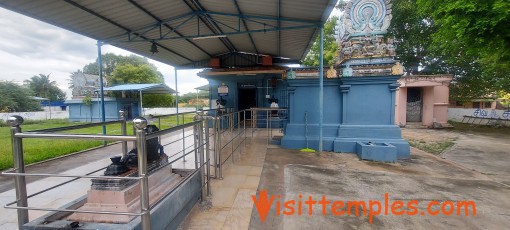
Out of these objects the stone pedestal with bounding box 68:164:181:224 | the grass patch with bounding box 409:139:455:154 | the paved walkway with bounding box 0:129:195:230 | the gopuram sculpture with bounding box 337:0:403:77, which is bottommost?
the grass patch with bounding box 409:139:455:154

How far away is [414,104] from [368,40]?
10936mm

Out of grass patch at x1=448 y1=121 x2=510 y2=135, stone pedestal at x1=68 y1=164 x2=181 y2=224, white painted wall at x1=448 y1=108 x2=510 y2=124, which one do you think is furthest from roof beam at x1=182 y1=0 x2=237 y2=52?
white painted wall at x1=448 y1=108 x2=510 y2=124

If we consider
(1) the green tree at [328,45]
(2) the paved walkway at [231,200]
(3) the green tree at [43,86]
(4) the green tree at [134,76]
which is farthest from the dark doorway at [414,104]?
(3) the green tree at [43,86]

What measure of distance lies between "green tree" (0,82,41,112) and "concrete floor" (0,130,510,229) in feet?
100.0

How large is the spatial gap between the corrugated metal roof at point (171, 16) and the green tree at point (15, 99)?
93.3 ft

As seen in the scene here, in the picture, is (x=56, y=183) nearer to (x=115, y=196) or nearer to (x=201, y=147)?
(x=115, y=196)

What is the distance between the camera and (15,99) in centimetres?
2625

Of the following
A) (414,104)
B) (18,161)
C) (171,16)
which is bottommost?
(18,161)

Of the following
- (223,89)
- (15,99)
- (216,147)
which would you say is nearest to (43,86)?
(15,99)

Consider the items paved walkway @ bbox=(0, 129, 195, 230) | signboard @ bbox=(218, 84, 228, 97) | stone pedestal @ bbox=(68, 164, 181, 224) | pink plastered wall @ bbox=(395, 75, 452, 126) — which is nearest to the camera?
stone pedestal @ bbox=(68, 164, 181, 224)

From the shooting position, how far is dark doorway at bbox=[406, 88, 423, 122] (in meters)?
13.8

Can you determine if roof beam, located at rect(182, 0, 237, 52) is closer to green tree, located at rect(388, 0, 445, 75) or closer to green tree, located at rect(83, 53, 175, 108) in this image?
green tree, located at rect(388, 0, 445, 75)

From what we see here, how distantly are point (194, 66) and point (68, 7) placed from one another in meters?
6.80

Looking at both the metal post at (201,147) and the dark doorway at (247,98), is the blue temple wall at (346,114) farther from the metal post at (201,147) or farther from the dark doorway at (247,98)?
the dark doorway at (247,98)
